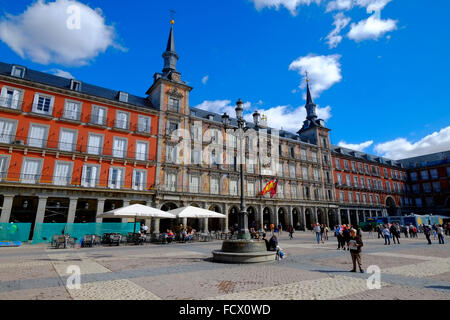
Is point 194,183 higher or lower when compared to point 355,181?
lower

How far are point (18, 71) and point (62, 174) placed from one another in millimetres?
9766

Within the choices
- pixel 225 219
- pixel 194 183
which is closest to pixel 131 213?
pixel 194 183

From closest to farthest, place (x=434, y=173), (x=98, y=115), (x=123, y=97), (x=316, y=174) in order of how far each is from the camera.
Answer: (x=98, y=115) < (x=123, y=97) < (x=316, y=174) < (x=434, y=173)

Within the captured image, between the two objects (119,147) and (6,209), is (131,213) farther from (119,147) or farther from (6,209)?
(6,209)

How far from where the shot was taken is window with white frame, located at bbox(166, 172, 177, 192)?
1020 inches

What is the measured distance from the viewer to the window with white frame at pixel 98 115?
76.6 feet

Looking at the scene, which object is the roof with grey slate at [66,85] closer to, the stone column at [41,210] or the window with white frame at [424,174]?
the stone column at [41,210]

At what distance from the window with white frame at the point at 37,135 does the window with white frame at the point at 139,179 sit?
7839 mm

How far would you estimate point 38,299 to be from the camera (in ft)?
15.7

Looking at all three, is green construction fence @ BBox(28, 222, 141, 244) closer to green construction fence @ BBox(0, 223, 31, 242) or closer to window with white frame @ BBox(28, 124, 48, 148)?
green construction fence @ BBox(0, 223, 31, 242)

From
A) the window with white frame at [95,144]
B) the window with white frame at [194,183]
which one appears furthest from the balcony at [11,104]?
the window with white frame at [194,183]

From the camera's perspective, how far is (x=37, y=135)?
67.7 feet
